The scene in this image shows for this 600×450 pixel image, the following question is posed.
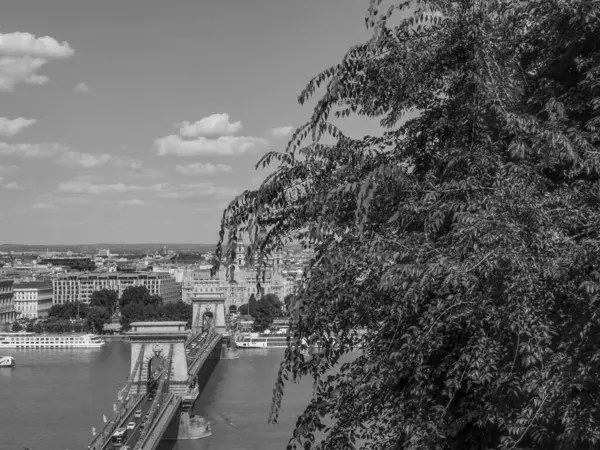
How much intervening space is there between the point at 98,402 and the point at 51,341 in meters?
15.6

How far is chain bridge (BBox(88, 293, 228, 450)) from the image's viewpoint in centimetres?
1198

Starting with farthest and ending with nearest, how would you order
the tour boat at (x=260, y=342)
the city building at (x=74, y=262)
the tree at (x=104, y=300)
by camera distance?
1. the city building at (x=74, y=262)
2. the tree at (x=104, y=300)
3. the tour boat at (x=260, y=342)

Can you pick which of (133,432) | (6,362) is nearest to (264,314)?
(6,362)

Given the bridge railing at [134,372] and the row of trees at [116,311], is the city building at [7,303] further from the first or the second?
the bridge railing at [134,372]

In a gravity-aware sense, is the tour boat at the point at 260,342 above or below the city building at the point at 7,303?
below

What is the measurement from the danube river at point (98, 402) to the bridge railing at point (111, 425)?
0.80 meters

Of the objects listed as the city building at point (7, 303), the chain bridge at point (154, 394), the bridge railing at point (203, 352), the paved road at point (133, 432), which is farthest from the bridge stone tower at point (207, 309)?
the paved road at point (133, 432)

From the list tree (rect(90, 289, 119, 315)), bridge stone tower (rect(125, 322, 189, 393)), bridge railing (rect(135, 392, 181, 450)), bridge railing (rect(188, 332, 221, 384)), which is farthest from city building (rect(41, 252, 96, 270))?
bridge railing (rect(135, 392, 181, 450))

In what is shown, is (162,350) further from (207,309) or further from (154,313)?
(154,313)

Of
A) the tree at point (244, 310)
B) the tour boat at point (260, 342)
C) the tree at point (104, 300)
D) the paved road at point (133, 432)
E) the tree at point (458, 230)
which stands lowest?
the tour boat at point (260, 342)

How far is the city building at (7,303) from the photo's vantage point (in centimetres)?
4325

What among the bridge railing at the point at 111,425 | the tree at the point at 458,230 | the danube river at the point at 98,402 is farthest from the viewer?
the danube river at the point at 98,402

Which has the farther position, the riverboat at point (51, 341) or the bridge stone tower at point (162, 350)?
the riverboat at point (51, 341)

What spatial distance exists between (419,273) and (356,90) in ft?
2.90
